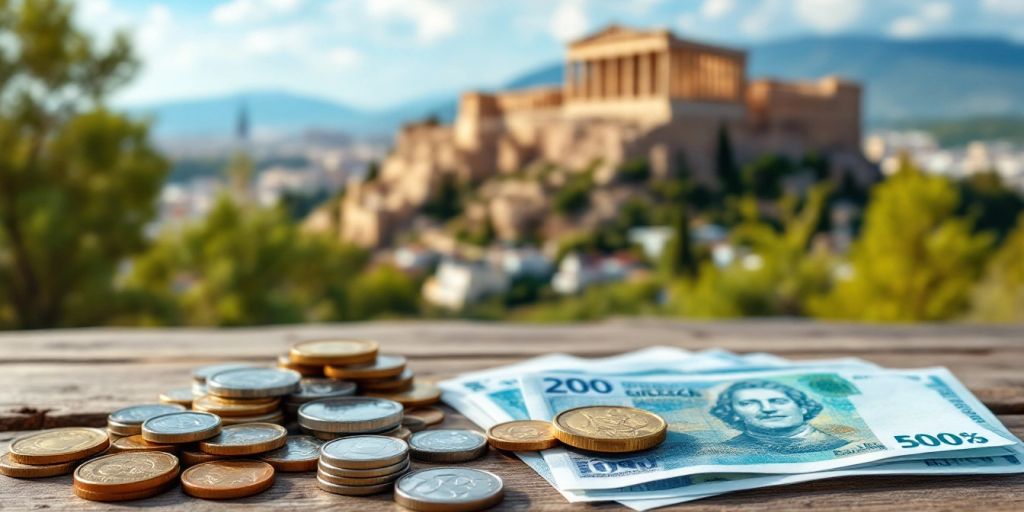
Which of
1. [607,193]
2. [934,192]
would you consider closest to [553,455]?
[934,192]

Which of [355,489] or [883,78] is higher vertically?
[883,78]

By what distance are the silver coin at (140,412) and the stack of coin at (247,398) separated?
3 cm

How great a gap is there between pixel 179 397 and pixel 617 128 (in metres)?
34.2

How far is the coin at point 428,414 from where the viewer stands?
3.45 feet

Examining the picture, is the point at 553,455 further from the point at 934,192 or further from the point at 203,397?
the point at 934,192

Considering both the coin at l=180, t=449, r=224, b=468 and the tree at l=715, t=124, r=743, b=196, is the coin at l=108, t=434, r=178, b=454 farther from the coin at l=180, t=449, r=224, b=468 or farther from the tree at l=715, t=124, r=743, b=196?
the tree at l=715, t=124, r=743, b=196

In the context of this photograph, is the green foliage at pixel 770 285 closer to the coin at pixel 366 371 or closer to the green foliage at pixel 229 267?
the green foliage at pixel 229 267

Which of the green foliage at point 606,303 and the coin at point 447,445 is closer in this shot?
the coin at point 447,445

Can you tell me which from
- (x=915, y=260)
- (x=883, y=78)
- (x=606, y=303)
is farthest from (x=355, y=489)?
(x=883, y=78)

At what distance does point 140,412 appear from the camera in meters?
1.00

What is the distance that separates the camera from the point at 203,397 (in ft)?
3.49

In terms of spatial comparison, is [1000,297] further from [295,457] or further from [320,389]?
[295,457]

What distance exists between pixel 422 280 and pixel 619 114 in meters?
11.9

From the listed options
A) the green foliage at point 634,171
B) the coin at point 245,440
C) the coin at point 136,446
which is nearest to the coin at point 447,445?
the coin at point 245,440
